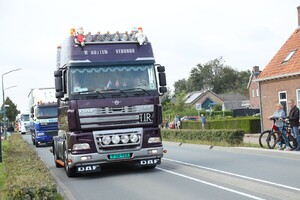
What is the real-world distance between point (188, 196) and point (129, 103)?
3.83m

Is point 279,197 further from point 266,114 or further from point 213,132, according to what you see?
point 266,114

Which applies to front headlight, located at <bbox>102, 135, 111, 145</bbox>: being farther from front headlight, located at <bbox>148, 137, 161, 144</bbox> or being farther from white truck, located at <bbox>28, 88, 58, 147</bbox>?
white truck, located at <bbox>28, 88, 58, 147</bbox>

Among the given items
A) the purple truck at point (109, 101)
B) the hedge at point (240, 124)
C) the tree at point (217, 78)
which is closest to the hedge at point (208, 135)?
the purple truck at point (109, 101)

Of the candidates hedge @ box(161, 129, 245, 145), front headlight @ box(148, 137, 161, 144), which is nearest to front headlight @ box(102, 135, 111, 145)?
front headlight @ box(148, 137, 161, 144)

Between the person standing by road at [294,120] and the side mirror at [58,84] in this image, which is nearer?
the side mirror at [58,84]

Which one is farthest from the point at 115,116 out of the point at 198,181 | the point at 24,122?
the point at 24,122

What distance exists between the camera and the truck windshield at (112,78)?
12227 millimetres

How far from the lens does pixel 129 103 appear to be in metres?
12.3

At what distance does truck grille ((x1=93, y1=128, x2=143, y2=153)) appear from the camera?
12.2 m

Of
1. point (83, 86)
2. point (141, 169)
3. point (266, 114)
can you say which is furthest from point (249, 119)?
point (83, 86)

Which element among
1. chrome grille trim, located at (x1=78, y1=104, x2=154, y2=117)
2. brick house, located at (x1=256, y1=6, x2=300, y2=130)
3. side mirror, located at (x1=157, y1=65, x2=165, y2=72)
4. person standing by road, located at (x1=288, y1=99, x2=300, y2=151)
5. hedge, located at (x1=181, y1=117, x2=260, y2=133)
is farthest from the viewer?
hedge, located at (x1=181, y1=117, x2=260, y2=133)

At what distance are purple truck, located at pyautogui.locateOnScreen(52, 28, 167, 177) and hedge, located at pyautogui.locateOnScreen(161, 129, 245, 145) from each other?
8.42m

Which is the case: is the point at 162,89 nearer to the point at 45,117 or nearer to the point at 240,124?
the point at 45,117

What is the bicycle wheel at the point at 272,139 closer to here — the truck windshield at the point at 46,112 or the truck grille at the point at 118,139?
the truck grille at the point at 118,139
